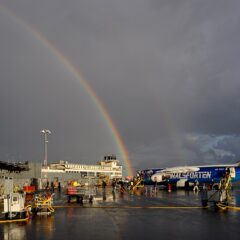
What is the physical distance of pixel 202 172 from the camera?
75062 millimetres

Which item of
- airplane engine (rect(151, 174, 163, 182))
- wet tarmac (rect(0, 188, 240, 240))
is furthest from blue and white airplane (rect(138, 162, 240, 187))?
wet tarmac (rect(0, 188, 240, 240))

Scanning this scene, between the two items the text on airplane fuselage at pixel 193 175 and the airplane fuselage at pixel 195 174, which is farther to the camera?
the text on airplane fuselage at pixel 193 175

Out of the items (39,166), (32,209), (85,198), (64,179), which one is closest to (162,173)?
(39,166)

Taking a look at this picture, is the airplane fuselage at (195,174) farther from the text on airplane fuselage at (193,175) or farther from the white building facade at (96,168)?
the white building facade at (96,168)

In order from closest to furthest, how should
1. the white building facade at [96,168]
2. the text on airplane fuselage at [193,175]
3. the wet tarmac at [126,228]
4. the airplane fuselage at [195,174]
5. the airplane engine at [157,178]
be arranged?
the wet tarmac at [126,228]
the airplane fuselage at [195,174]
the text on airplane fuselage at [193,175]
the airplane engine at [157,178]
the white building facade at [96,168]

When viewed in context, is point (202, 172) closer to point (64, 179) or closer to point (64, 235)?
point (64, 179)

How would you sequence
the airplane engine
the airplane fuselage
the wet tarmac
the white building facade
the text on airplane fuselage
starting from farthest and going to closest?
the white building facade, the airplane engine, the text on airplane fuselage, the airplane fuselage, the wet tarmac

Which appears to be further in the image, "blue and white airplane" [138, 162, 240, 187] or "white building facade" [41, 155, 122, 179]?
"white building facade" [41, 155, 122, 179]

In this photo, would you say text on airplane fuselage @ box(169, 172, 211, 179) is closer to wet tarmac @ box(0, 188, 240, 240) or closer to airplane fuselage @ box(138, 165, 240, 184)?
airplane fuselage @ box(138, 165, 240, 184)

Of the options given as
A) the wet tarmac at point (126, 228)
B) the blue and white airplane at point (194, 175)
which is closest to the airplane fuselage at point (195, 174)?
the blue and white airplane at point (194, 175)

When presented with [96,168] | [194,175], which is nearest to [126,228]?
[194,175]

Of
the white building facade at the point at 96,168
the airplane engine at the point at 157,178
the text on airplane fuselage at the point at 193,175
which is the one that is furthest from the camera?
the white building facade at the point at 96,168

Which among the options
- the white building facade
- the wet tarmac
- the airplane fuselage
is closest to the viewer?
the wet tarmac

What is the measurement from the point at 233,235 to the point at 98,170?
13300 cm
